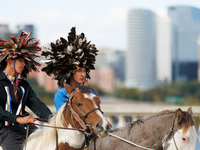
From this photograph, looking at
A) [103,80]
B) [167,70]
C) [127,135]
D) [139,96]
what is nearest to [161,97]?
[139,96]

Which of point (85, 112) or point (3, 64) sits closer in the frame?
point (85, 112)

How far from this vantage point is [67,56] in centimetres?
541

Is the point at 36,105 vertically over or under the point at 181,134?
over

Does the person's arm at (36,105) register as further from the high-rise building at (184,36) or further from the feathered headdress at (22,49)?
the high-rise building at (184,36)

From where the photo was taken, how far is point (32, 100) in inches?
210

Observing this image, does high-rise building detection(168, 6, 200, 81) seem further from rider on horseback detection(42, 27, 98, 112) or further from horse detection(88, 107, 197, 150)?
rider on horseback detection(42, 27, 98, 112)

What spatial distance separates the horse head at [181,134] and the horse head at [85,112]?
1.48 meters

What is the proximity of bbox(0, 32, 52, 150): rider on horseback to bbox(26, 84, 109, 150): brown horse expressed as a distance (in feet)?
0.96

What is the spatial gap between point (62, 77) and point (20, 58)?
703mm

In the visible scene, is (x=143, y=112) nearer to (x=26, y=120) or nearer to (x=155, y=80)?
(x=26, y=120)

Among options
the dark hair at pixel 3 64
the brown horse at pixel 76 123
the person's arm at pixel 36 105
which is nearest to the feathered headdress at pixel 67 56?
the person's arm at pixel 36 105

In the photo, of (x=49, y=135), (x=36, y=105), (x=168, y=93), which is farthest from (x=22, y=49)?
(x=168, y=93)

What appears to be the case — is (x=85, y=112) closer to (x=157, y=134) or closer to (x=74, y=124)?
(x=74, y=124)

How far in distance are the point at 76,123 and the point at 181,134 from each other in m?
1.65
